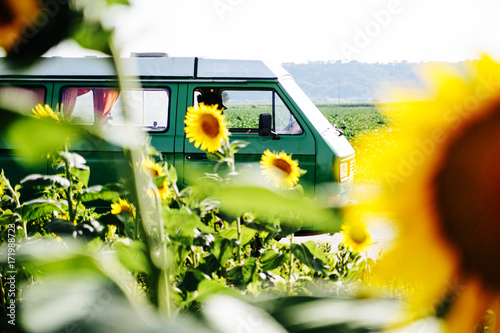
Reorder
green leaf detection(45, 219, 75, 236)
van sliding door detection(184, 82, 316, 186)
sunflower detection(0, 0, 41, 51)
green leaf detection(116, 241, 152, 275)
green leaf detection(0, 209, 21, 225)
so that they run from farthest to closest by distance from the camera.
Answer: van sliding door detection(184, 82, 316, 186), green leaf detection(0, 209, 21, 225), green leaf detection(45, 219, 75, 236), green leaf detection(116, 241, 152, 275), sunflower detection(0, 0, 41, 51)

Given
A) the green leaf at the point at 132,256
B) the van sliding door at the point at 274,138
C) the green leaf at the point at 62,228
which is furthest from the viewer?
the van sliding door at the point at 274,138

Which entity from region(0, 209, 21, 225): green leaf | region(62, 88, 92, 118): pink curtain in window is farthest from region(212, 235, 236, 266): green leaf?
region(62, 88, 92, 118): pink curtain in window

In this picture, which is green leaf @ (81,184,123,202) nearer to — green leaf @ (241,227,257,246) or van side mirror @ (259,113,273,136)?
green leaf @ (241,227,257,246)

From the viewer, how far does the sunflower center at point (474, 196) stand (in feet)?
0.77

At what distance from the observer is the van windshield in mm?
4145

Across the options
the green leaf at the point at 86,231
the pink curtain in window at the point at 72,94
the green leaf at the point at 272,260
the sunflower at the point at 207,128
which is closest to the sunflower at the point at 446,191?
the green leaf at the point at 86,231

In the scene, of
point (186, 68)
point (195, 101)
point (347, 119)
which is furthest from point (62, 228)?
point (347, 119)

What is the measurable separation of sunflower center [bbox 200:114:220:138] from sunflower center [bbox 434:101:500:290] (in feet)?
3.37

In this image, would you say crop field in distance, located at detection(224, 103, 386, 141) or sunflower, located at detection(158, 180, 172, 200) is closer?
crop field in distance, located at detection(224, 103, 386, 141)

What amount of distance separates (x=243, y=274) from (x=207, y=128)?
0.45 m

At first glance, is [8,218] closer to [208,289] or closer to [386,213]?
[208,289]

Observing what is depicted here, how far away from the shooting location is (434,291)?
0.84 ft

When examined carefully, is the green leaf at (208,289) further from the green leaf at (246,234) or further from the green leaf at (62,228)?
the green leaf at (246,234)

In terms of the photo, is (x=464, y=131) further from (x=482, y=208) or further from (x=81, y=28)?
(x=81, y=28)
